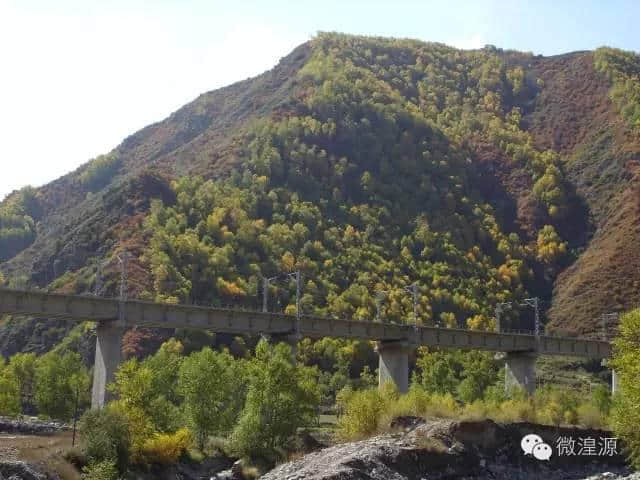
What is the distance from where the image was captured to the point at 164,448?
182ft

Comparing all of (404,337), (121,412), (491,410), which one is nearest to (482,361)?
(404,337)

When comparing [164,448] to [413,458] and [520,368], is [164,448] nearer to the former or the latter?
[413,458]

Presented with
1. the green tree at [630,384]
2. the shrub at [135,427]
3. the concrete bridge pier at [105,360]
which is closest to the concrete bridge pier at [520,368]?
the green tree at [630,384]

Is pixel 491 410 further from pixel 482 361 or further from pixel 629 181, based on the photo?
pixel 629 181

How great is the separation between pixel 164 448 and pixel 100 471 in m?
11.9

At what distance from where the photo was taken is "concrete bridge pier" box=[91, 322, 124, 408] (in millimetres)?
67188

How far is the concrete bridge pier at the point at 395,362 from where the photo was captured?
286 feet

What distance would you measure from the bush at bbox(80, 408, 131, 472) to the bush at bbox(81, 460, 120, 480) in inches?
58.3

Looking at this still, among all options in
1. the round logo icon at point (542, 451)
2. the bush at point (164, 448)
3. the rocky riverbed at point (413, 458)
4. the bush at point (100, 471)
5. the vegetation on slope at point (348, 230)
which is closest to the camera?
the bush at point (100, 471)

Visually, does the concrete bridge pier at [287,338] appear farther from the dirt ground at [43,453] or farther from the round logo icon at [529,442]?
the dirt ground at [43,453]

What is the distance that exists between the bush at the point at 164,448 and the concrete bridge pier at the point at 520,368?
49.7m

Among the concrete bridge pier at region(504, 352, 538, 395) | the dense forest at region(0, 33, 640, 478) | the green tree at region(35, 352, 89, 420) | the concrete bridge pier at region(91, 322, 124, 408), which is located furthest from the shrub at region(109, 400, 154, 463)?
the concrete bridge pier at region(504, 352, 538, 395)

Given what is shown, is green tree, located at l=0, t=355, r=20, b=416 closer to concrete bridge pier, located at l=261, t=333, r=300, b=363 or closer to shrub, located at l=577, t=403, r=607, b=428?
concrete bridge pier, located at l=261, t=333, r=300, b=363

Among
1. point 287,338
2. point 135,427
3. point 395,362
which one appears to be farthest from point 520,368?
point 135,427
